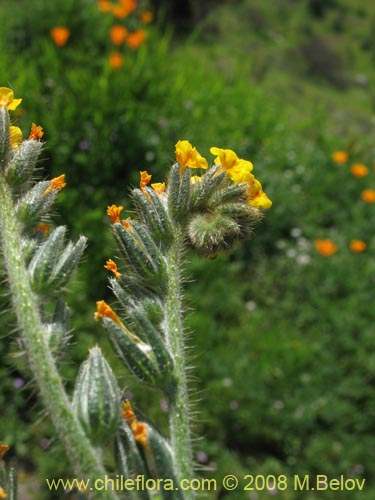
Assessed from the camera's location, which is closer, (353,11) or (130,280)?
(130,280)

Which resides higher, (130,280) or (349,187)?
(130,280)

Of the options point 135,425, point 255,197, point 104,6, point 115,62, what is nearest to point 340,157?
point 115,62

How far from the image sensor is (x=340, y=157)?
17.9ft

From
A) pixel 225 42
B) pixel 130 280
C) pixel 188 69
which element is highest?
pixel 130 280

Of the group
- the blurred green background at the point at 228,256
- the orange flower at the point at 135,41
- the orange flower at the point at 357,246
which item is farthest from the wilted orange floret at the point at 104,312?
the orange flower at the point at 135,41

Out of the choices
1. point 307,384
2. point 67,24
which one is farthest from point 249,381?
point 67,24

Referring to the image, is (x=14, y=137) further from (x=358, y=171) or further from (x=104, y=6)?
(x=358, y=171)

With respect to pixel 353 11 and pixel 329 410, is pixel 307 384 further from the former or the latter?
pixel 353 11

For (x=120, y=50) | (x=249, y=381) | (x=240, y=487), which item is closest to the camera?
(x=240, y=487)

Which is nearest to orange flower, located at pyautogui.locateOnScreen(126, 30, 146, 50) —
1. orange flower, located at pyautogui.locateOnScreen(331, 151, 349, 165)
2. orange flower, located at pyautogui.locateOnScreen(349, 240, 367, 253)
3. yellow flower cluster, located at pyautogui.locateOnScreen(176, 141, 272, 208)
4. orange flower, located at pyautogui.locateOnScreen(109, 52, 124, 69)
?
orange flower, located at pyautogui.locateOnScreen(109, 52, 124, 69)

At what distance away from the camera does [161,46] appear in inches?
204

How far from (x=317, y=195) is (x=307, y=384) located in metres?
2.14

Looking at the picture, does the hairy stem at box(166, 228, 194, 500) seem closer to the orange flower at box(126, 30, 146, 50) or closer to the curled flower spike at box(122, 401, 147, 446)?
the curled flower spike at box(122, 401, 147, 446)

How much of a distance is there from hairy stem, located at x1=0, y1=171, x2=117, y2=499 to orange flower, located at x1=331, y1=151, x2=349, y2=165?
4867mm
